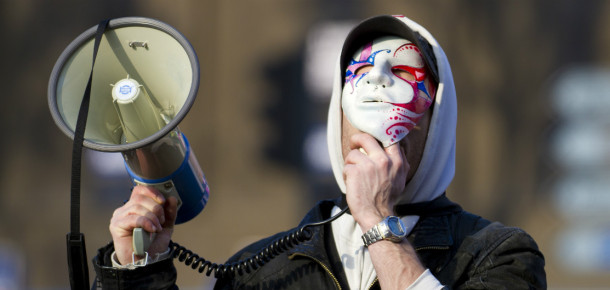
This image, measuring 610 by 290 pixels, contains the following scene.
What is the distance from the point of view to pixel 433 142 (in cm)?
227

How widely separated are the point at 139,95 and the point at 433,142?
858 millimetres

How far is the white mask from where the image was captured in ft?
7.11

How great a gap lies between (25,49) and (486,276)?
5734 mm

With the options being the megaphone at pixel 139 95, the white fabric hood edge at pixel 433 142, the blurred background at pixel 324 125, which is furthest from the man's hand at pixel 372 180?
the blurred background at pixel 324 125

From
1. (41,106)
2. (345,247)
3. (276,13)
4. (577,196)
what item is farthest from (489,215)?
(345,247)

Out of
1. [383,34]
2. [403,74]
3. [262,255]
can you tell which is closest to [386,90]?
[403,74]

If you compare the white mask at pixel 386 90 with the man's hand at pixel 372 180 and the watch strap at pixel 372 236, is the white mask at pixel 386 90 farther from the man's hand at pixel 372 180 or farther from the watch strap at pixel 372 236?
the watch strap at pixel 372 236

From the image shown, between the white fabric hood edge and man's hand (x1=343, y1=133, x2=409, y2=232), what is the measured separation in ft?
0.44

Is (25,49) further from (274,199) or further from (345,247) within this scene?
(345,247)

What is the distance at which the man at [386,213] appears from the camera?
2.07 metres

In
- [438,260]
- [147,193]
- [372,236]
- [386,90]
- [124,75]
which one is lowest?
[438,260]

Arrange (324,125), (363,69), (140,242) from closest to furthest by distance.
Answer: (140,242), (363,69), (324,125)

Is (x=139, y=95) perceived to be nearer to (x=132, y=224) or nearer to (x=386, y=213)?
(x=132, y=224)

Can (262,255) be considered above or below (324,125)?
below
